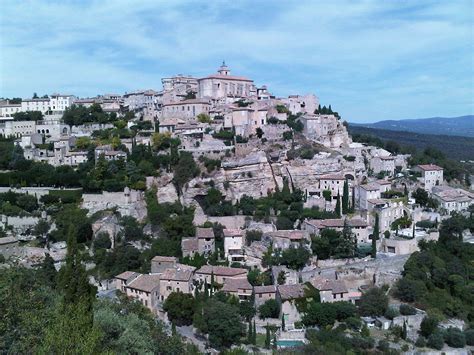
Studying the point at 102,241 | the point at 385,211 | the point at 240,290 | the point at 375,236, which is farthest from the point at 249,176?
the point at 240,290

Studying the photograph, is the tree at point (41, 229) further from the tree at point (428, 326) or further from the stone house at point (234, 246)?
the tree at point (428, 326)

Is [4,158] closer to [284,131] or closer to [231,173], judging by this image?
[231,173]

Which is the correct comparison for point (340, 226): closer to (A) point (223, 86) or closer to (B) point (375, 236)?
(B) point (375, 236)

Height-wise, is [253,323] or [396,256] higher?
[396,256]

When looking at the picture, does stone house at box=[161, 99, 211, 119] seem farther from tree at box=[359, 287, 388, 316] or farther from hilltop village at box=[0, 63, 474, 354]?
tree at box=[359, 287, 388, 316]

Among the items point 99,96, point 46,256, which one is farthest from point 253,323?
point 99,96
